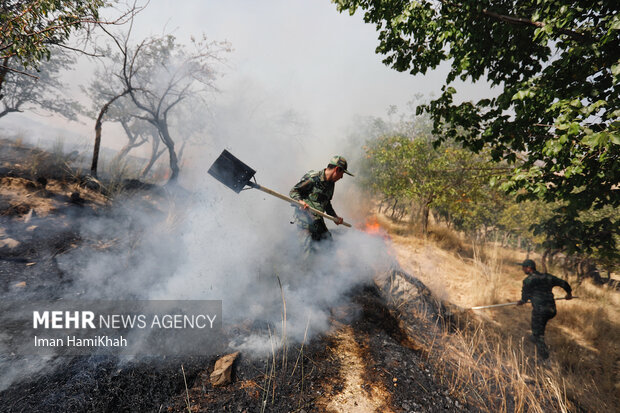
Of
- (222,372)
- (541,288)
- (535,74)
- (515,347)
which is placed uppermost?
(535,74)

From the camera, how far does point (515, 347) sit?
4.36 m

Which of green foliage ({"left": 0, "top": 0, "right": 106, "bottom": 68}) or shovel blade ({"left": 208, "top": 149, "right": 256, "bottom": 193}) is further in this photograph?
shovel blade ({"left": 208, "top": 149, "right": 256, "bottom": 193})

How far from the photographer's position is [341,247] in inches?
236

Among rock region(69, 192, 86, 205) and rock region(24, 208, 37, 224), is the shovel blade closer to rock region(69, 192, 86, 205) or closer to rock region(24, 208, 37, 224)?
rock region(24, 208, 37, 224)

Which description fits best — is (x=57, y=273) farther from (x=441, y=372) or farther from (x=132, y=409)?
(x=441, y=372)

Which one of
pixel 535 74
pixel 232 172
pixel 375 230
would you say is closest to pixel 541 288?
pixel 535 74

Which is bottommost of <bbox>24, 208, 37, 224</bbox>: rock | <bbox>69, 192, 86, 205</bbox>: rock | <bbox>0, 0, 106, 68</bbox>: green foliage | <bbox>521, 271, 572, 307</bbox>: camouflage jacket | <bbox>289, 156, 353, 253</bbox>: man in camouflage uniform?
<bbox>24, 208, 37, 224</bbox>: rock

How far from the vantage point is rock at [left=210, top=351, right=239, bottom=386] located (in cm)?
202

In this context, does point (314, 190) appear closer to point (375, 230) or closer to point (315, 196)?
point (315, 196)

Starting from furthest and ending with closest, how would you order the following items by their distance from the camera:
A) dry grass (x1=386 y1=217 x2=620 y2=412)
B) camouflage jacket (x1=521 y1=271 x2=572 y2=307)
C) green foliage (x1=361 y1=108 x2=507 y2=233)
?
1. green foliage (x1=361 y1=108 x2=507 y2=233)
2. camouflage jacket (x1=521 y1=271 x2=572 y2=307)
3. dry grass (x1=386 y1=217 x2=620 y2=412)

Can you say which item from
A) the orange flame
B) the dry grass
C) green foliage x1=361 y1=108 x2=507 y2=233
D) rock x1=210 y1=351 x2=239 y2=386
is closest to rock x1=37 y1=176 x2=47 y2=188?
rock x1=210 y1=351 x2=239 y2=386

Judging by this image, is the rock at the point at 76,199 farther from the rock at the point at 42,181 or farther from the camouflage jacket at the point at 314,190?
the camouflage jacket at the point at 314,190

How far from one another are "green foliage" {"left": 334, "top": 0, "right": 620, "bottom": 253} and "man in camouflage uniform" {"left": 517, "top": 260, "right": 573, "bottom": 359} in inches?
51.8

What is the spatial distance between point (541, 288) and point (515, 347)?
1.30 metres
